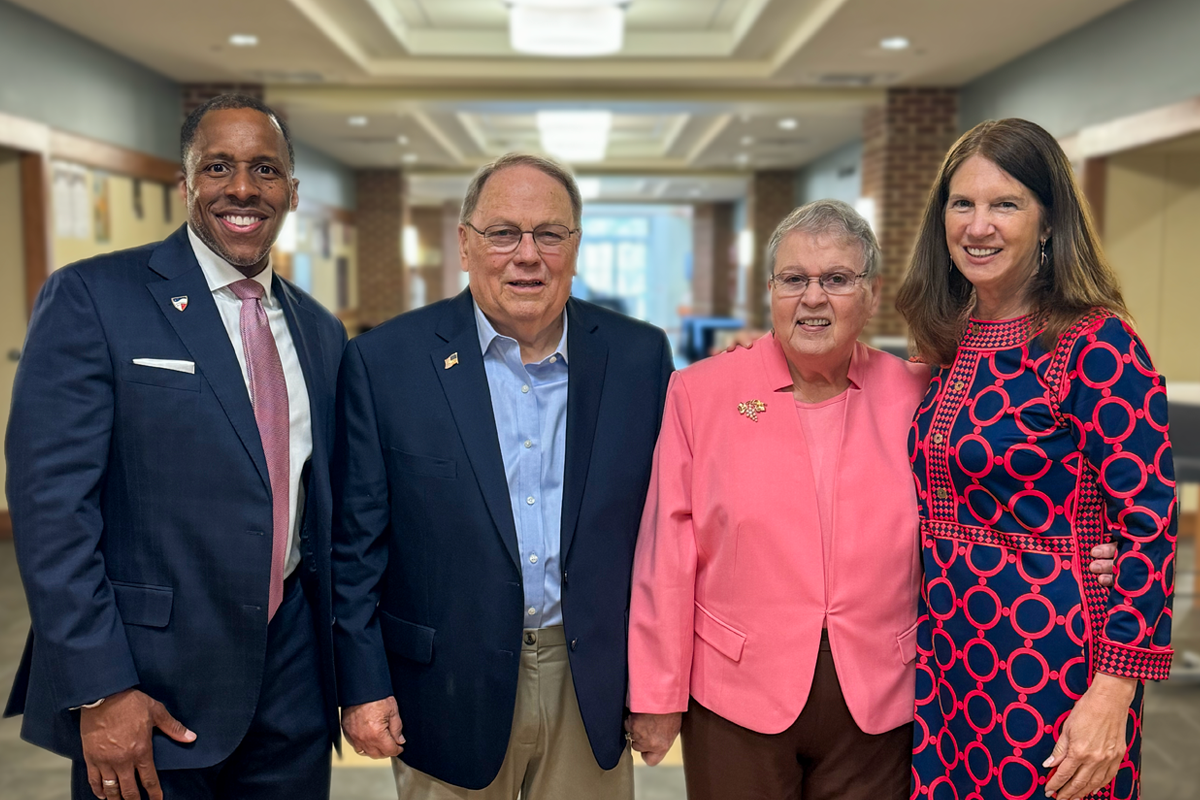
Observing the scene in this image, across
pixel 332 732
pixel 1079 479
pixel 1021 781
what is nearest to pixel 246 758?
pixel 332 732

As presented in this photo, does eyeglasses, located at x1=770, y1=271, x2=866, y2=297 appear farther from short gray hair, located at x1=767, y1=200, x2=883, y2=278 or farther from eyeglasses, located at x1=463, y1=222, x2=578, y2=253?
eyeglasses, located at x1=463, y1=222, x2=578, y2=253

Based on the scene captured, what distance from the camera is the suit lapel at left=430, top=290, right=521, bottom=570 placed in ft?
5.65

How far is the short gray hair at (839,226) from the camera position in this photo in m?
1.73

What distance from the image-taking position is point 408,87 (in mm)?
8531

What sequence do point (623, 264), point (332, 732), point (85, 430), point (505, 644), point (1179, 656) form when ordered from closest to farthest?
point (85, 430)
point (505, 644)
point (332, 732)
point (1179, 656)
point (623, 264)

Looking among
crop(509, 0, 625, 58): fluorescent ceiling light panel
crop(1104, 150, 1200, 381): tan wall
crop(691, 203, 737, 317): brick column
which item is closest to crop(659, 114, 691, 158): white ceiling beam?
crop(509, 0, 625, 58): fluorescent ceiling light panel

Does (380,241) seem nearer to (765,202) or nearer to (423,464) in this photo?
(765,202)

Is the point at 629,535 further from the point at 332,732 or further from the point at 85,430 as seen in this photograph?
the point at 85,430

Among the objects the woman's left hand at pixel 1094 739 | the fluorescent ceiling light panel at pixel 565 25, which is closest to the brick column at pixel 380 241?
the fluorescent ceiling light panel at pixel 565 25

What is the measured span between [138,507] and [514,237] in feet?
2.65

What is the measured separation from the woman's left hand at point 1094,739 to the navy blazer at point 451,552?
762 mm

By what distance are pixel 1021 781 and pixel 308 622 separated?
1296mm

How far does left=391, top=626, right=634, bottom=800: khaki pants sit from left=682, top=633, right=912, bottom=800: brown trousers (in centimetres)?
24

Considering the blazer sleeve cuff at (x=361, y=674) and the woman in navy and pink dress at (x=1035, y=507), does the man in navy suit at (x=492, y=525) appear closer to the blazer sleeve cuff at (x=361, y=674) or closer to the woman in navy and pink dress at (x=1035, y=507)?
the blazer sleeve cuff at (x=361, y=674)
